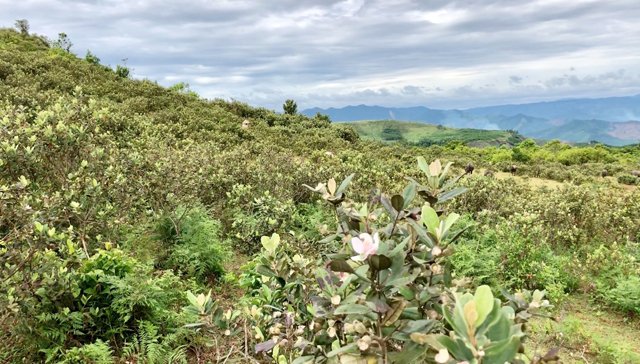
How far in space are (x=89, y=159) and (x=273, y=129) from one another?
523 inches

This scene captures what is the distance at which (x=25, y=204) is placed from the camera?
4.18m

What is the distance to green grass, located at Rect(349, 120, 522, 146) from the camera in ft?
378

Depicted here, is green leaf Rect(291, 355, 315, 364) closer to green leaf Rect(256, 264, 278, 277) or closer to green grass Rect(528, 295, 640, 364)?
green leaf Rect(256, 264, 278, 277)

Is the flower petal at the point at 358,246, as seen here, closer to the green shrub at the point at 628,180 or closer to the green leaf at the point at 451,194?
the green leaf at the point at 451,194

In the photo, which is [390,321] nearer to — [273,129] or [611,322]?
[611,322]

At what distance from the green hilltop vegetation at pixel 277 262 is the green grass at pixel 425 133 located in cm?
10758

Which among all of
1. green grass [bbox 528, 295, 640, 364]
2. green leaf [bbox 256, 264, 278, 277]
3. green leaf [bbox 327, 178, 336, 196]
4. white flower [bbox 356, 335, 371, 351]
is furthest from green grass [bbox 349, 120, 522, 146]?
white flower [bbox 356, 335, 371, 351]

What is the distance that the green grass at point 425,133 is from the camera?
11525 cm

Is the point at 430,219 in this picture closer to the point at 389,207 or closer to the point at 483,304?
the point at 389,207

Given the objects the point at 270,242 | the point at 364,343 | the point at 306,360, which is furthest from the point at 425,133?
the point at 364,343

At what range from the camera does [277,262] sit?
7.91 ft

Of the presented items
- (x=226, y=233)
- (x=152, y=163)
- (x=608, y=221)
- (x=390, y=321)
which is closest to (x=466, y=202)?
(x=608, y=221)

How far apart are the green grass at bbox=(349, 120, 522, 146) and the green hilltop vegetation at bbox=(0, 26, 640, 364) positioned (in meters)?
108

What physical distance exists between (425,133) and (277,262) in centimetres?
15036
